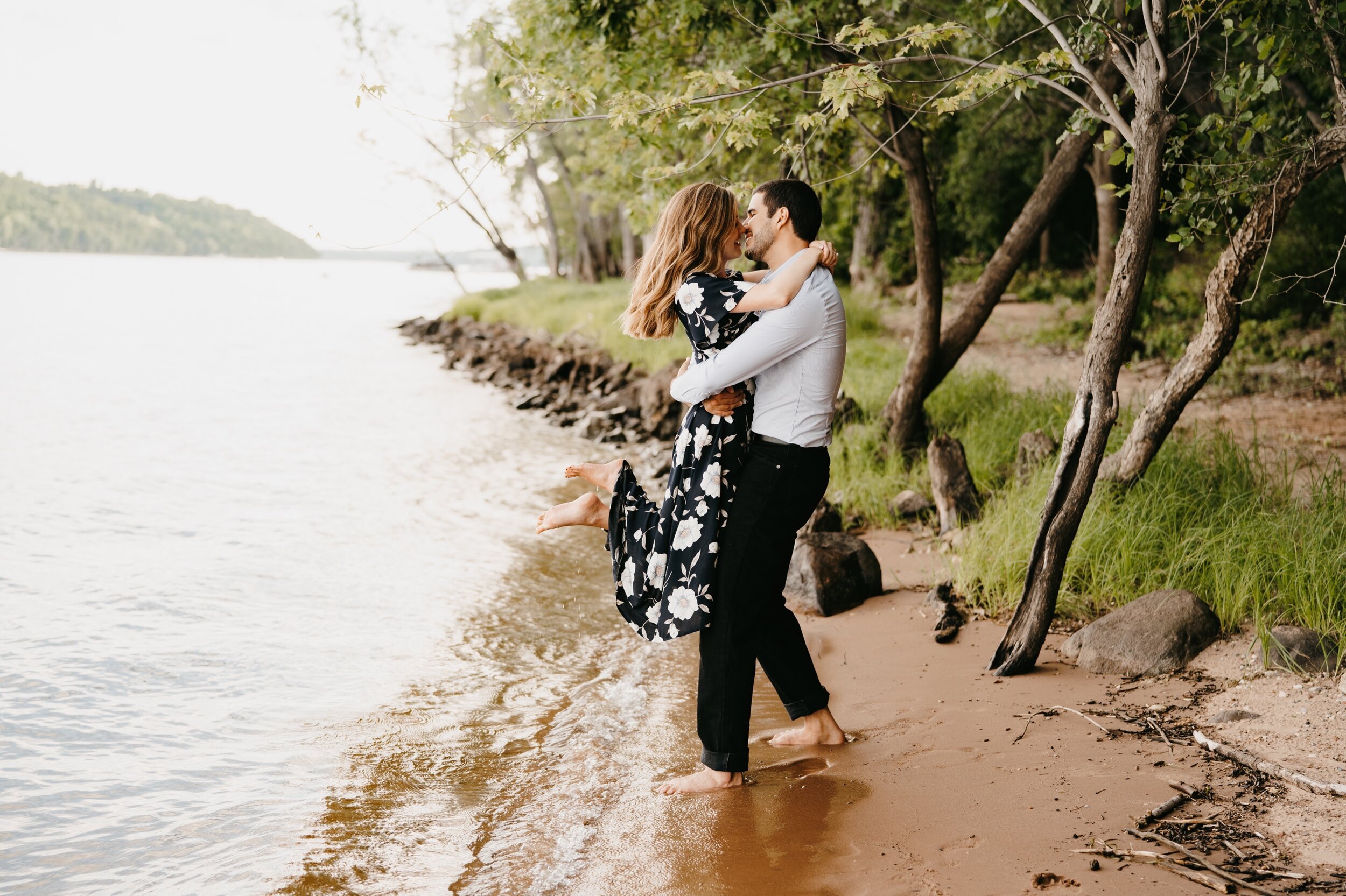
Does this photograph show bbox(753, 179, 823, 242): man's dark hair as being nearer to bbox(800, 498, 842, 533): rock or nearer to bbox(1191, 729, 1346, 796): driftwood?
bbox(1191, 729, 1346, 796): driftwood

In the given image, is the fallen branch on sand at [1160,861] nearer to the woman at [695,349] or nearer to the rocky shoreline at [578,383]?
the woman at [695,349]

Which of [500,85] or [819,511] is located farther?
[819,511]

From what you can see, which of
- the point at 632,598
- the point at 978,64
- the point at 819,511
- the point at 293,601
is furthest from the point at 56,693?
the point at 978,64

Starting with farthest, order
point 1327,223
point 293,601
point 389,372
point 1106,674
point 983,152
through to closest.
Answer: point 389,372 → point 983,152 → point 1327,223 → point 293,601 → point 1106,674

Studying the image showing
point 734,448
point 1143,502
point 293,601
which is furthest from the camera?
point 293,601

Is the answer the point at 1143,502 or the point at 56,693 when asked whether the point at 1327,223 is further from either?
the point at 56,693

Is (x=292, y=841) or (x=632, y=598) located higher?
(x=632, y=598)

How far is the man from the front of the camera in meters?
3.55

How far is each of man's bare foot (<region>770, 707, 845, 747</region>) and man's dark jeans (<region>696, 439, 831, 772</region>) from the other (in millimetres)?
522

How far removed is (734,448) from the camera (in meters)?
3.78

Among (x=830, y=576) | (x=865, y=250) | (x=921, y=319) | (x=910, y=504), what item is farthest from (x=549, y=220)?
(x=830, y=576)

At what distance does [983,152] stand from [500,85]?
19.3 meters

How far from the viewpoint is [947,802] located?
145 inches

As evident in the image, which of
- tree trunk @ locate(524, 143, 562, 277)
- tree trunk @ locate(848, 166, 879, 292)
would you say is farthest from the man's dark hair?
tree trunk @ locate(524, 143, 562, 277)
